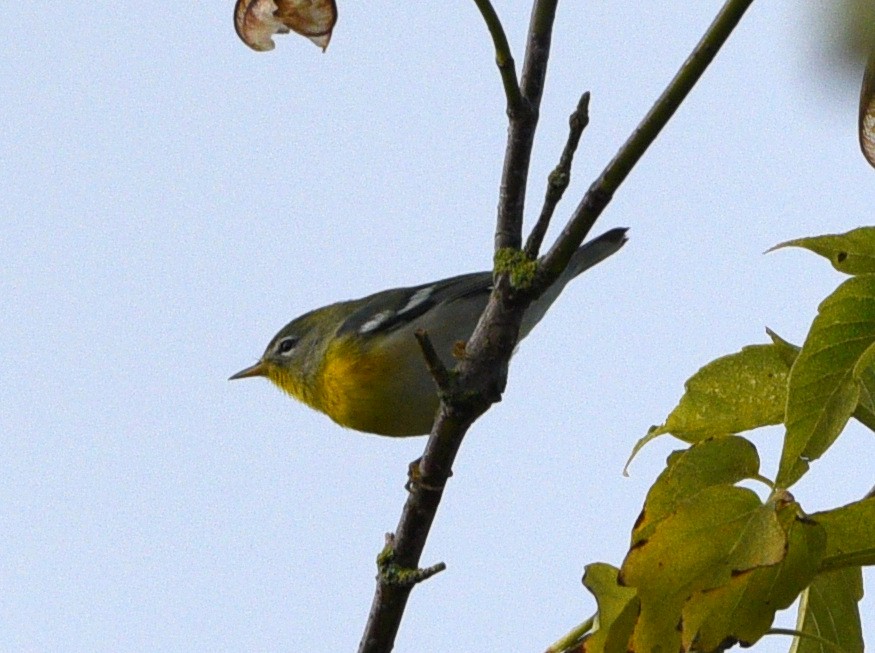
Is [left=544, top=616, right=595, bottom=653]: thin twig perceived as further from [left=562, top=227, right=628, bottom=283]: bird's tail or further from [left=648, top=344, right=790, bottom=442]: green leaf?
[left=562, top=227, right=628, bottom=283]: bird's tail

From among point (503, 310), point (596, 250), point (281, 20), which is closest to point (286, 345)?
point (596, 250)

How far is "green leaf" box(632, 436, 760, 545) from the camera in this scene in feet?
5.93

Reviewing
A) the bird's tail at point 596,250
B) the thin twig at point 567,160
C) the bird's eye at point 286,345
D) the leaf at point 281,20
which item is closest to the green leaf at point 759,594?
the thin twig at point 567,160

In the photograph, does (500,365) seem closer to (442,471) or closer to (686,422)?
(442,471)

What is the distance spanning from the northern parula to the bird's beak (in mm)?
561

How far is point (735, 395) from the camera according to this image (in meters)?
1.92

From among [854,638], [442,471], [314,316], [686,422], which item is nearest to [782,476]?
[686,422]

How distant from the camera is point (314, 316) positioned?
8.31 m

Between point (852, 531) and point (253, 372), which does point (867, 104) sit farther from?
point (253, 372)

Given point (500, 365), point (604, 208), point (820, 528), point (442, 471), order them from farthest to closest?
point (442, 471) → point (500, 365) → point (604, 208) → point (820, 528)

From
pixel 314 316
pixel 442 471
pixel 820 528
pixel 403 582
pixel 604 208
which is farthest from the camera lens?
pixel 314 316

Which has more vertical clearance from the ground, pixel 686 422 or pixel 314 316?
pixel 314 316

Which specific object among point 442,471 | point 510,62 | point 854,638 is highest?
point 510,62

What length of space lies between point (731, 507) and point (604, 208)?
0.54 metres
